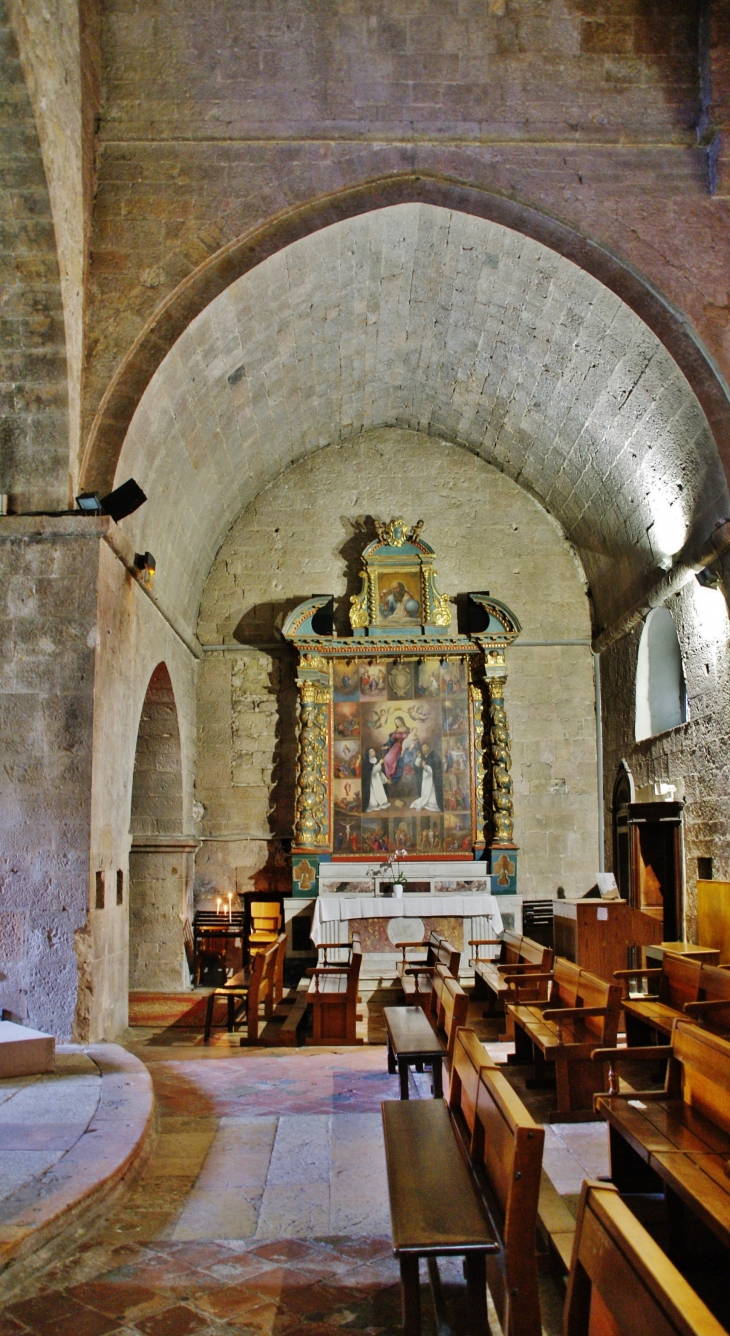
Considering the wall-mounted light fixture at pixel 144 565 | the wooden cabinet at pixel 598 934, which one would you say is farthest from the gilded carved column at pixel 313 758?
the wooden cabinet at pixel 598 934

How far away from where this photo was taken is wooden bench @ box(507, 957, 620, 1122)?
16.2 ft

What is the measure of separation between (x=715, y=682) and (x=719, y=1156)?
5.78 m

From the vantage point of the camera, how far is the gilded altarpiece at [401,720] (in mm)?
11680

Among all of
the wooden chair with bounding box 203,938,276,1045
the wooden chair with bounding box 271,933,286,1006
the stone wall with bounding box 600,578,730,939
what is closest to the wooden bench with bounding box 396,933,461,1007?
the wooden chair with bounding box 203,938,276,1045

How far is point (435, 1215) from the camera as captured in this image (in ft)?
8.73

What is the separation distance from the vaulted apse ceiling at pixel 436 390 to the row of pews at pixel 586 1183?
16.0ft

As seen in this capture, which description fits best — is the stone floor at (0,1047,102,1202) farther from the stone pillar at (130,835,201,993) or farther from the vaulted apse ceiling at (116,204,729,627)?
the stone pillar at (130,835,201,993)

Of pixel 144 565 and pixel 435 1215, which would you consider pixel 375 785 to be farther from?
pixel 435 1215

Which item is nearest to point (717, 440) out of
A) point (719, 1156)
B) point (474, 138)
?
point (474, 138)

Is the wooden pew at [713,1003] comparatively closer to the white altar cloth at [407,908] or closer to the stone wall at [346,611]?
the white altar cloth at [407,908]

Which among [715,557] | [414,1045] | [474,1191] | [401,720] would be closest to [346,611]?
[401,720]

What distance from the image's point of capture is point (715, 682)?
27.9 ft

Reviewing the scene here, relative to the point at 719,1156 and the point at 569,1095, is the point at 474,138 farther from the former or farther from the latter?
the point at 719,1156

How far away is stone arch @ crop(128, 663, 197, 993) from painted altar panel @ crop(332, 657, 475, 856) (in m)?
1.84
